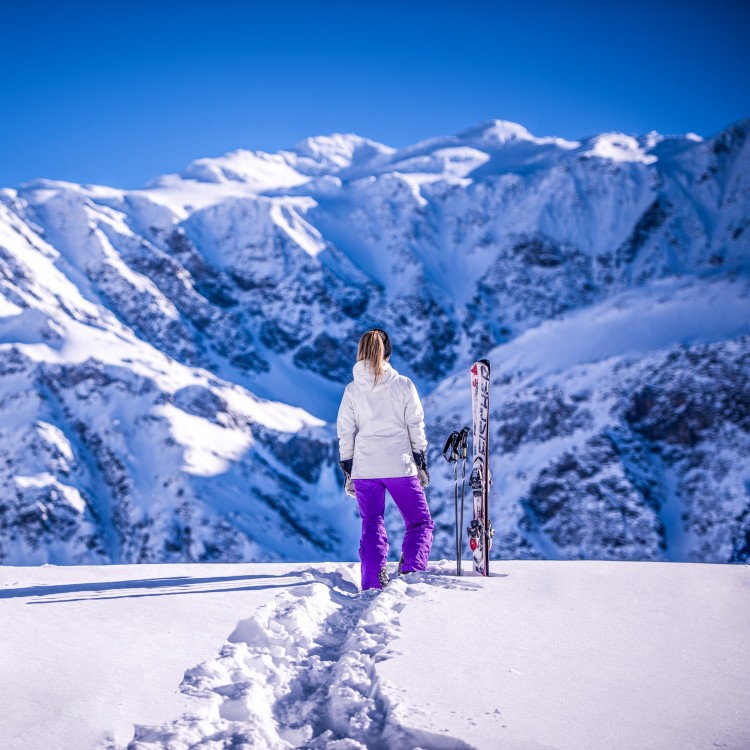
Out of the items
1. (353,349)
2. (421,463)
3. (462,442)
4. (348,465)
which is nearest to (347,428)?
(348,465)

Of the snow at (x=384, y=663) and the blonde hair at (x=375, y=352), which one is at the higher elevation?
the blonde hair at (x=375, y=352)

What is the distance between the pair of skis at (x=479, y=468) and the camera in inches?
285

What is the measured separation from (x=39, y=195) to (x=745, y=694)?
19600 cm

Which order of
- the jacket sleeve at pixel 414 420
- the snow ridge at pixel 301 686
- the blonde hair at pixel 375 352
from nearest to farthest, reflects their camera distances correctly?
the snow ridge at pixel 301 686, the blonde hair at pixel 375 352, the jacket sleeve at pixel 414 420

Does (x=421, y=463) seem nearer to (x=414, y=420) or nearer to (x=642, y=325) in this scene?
(x=414, y=420)

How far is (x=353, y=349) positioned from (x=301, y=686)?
164 metres

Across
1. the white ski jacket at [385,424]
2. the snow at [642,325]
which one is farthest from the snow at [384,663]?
the snow at [642,325]

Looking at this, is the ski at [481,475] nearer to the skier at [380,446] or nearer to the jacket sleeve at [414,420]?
the skier at [380,446]

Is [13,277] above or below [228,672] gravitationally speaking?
above

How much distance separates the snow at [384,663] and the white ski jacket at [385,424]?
1.06m

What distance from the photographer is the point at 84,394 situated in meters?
114

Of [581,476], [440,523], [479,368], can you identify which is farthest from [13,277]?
[479,368]

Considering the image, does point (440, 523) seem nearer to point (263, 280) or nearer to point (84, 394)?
point (84, 394)

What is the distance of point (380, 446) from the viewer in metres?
6.71
